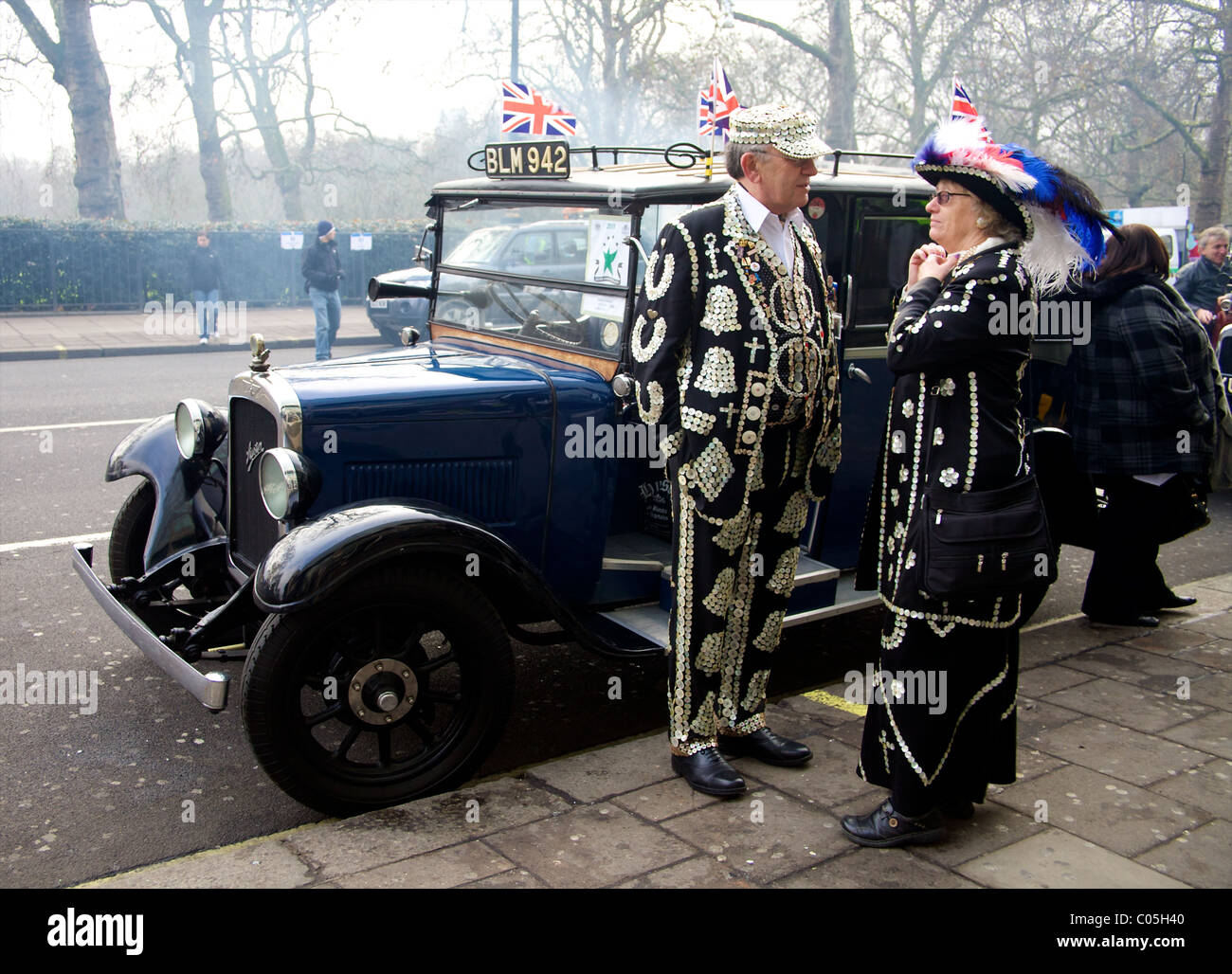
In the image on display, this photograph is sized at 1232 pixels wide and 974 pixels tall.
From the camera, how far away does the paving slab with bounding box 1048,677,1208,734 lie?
4047 millimetres

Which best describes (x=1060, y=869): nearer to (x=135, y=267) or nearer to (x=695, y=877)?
(x=695, y=877)

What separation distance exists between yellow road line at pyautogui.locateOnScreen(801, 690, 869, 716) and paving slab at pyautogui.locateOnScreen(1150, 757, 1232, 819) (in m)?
1.02

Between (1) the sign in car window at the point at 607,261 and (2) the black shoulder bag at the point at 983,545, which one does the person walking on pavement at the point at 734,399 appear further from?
(2) the black shoulder bag at the point at 983,545

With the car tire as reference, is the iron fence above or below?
above

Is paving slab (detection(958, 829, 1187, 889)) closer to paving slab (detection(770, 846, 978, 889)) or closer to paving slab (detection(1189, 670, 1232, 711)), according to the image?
paving slab (detection(770, 846, 978, 889))

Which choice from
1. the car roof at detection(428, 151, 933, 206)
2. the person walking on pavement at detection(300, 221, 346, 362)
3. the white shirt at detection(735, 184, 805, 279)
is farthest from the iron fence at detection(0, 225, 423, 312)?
the white shirt at detection(735, 184, 805, 279)

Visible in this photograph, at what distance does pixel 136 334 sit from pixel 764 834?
55.8ft

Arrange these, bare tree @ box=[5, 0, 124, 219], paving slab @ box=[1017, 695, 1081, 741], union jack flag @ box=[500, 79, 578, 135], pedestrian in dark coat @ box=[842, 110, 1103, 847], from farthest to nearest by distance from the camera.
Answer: bare tree @ box=[5, 0, 124, 219] < union jack flag @ box=[500, 79, 578, 135] < paving slab @ box=[1017, 695, 1081, 741] < pedestrian in dark coat @ box=[842, 110, 1103, 847]

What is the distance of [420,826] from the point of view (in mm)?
3225

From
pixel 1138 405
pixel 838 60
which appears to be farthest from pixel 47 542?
pixel 838 60

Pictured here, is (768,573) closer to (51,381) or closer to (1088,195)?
(1088,195)

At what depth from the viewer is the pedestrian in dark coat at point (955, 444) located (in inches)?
118

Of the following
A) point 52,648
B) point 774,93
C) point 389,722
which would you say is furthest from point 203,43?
point 389,722

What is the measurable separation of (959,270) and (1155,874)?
1.66 m
